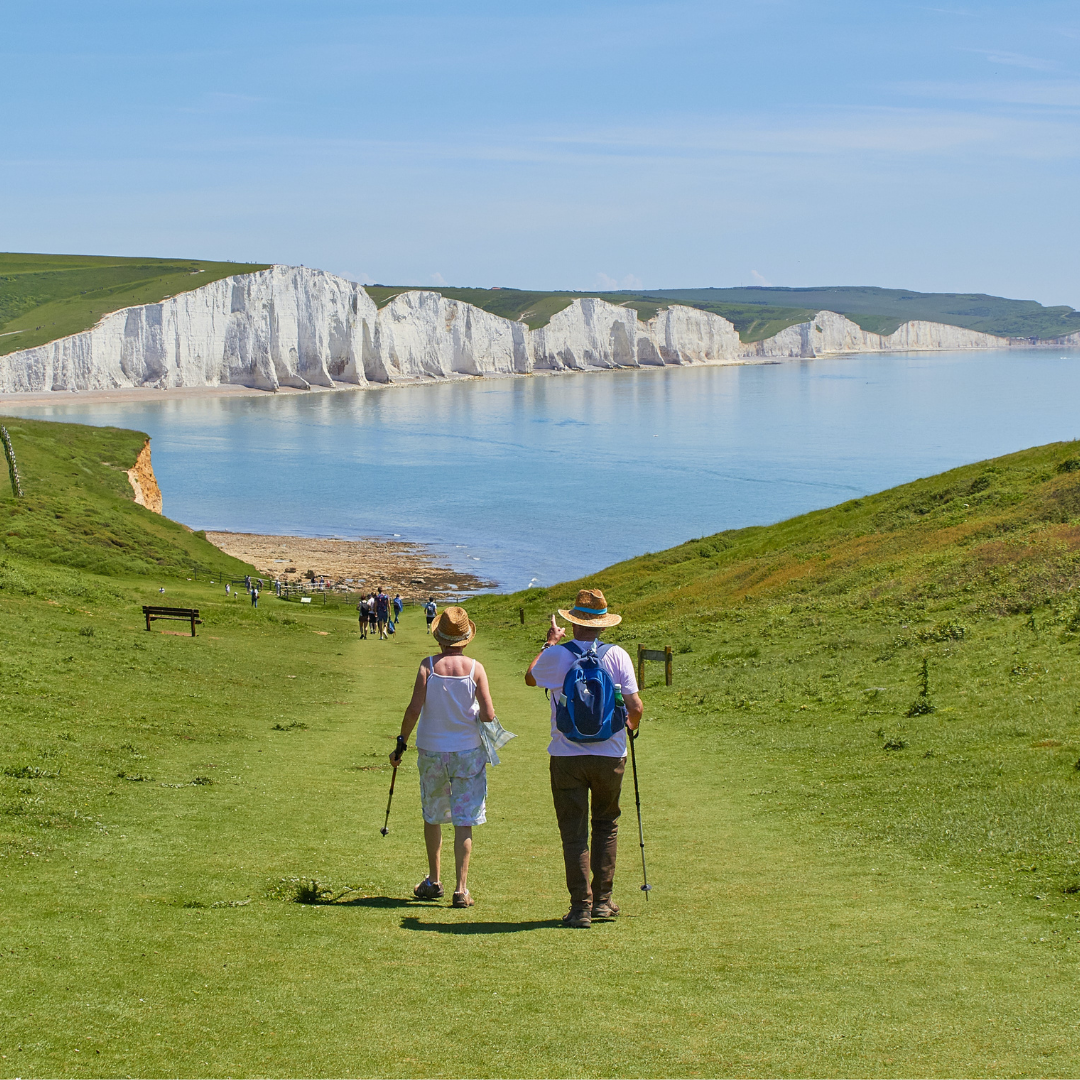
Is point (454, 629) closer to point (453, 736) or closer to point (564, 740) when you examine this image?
point (453, 736)

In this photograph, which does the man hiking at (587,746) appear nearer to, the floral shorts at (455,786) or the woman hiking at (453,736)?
the woman hiking at (453,736)

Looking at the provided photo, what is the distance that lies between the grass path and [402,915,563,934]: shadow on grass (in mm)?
36

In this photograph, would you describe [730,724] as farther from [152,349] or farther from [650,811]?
[152,349]

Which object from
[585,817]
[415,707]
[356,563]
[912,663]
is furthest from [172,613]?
[356,563]

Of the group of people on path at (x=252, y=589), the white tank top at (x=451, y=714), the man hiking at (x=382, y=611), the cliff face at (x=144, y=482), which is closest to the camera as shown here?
the white tank top at (x=451, y=714)

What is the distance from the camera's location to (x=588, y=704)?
8328 millimetres

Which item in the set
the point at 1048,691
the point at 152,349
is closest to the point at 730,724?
the point at 1048,691

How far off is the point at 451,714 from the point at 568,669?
113cm

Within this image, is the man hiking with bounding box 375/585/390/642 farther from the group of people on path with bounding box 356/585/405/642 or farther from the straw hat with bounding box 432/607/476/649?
the straw hat with bounding box 432/607/476/649

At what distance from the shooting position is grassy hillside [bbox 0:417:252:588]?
131ft

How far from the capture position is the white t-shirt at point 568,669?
8.50 metres

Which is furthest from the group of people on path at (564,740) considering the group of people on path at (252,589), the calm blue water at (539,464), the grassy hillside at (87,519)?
the calm blue water at (539,464)

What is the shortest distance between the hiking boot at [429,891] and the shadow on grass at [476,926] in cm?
59

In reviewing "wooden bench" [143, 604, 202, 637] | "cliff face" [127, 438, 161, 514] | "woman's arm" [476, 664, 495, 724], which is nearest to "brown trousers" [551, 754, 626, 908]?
"woman's arm" [476, 664, 495, 724]
